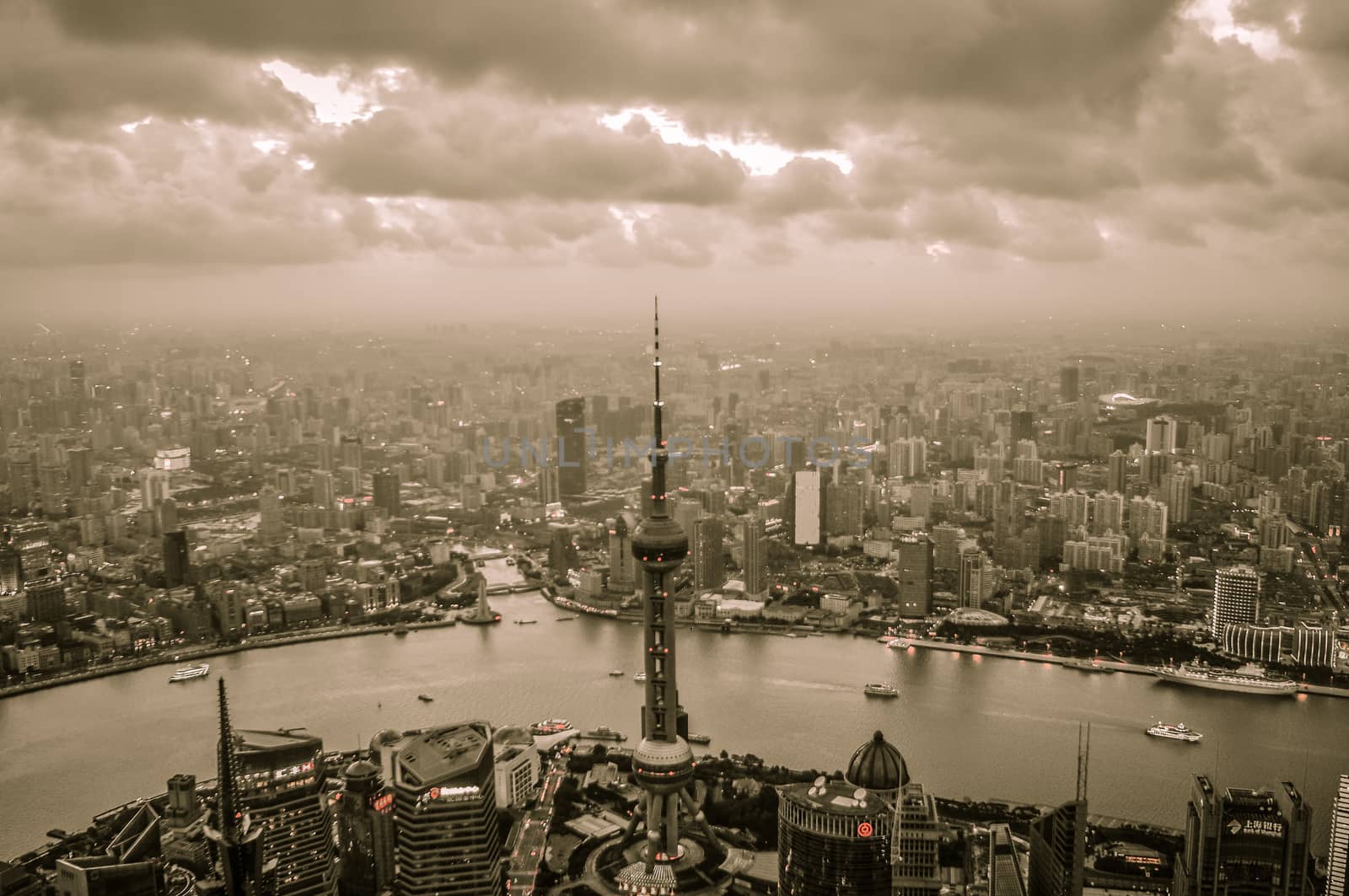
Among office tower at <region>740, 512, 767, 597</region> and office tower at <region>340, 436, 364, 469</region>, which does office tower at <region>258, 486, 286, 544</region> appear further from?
office tower at <region>740, 512, 767, 597</region>

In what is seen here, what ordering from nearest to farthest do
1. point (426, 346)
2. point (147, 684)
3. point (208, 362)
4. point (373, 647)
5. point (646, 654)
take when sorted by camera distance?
point (646, 654), point (147, 684), point (373, 647), point (208, 362), point (426, 346)

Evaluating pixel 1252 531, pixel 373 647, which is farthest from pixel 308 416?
pixel 1252 531

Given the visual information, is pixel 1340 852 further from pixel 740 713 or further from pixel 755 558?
pixel 755 558

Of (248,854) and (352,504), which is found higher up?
(248,854)

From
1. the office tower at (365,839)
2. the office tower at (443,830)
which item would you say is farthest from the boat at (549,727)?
the office tower at (443,830)

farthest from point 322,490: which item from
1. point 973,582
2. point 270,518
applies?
point 973,582

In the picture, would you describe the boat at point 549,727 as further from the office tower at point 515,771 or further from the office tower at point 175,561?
the office tower at point 175,561

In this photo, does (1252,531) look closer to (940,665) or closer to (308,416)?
(940,665)
